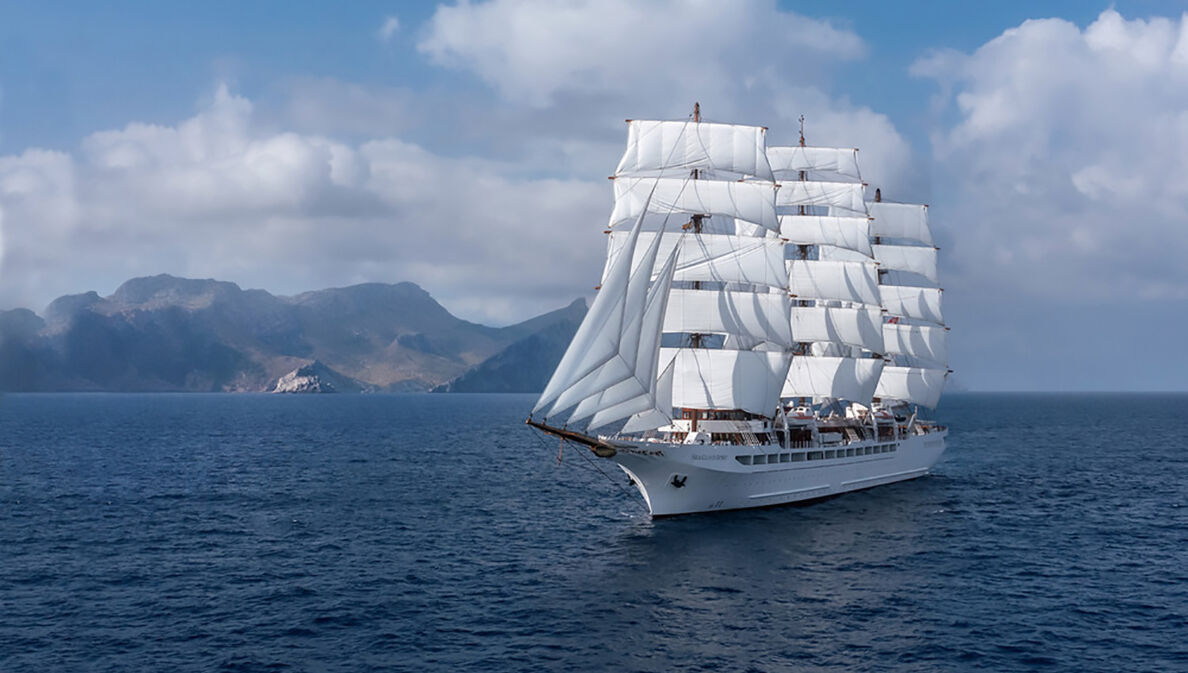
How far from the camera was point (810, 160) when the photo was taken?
90.9 metres

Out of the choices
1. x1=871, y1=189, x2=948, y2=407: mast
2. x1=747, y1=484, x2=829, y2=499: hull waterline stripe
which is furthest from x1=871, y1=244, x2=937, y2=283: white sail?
x1=747, y1=484, x2=829, y2=499: hull waterline stripe

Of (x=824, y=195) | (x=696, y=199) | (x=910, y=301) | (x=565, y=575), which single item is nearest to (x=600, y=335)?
(x=565, y=575)

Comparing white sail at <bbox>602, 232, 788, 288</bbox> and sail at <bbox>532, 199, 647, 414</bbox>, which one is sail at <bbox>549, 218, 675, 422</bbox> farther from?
white sail at <bbox>602, 232, 788, 288</bbox>

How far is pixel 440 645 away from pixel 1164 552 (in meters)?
42.9

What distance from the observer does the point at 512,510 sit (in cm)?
6294

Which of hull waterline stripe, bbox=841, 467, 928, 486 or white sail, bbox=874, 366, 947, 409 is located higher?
white sail, bbox=874, 366, 947, 409

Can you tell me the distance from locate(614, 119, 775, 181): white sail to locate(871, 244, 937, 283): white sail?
3432cm

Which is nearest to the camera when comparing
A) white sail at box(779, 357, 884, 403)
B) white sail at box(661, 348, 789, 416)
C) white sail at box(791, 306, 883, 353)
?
white sail at box(661, 348, 789, 416)

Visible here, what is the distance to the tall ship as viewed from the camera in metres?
52.2

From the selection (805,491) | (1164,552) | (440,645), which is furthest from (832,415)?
(440,645)

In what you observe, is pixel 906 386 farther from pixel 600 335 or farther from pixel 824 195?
pixel 600 335

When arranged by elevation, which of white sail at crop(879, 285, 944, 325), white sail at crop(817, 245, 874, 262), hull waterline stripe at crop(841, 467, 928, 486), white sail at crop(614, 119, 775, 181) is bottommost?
hull waterline stripe at crop(841, 467, 928, 486)

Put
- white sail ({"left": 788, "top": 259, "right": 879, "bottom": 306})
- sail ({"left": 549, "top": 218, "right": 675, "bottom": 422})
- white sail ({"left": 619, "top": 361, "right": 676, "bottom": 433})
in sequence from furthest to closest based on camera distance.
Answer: white sail ({"left": 788, "top": 259, "right": 879, "bottom": 306})
white sail ({"left": 619, "top": 361, "right": 676, "bottom": 433})
sail ({"left": 549, "top": 218, "right": 675, "bottom": 422})

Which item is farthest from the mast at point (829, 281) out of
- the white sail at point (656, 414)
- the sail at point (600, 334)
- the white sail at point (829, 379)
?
the sail at point (600, 334)
